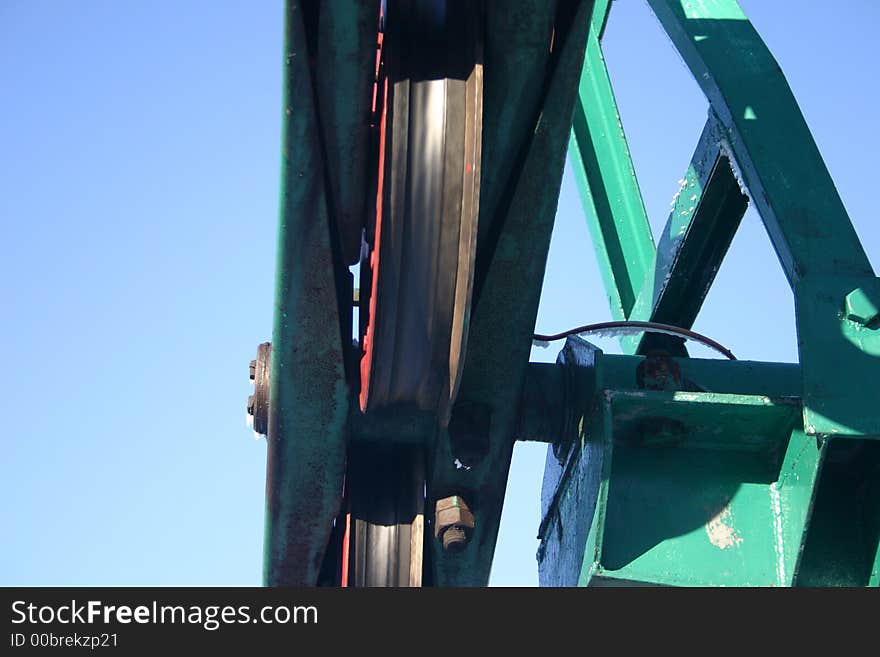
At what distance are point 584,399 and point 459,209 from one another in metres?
0.81

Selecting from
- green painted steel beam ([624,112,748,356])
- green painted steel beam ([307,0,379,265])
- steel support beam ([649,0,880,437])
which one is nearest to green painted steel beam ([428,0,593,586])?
green painted steel beam ([307,0,379,265])

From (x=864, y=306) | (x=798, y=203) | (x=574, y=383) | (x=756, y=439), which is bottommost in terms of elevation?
(x=756, y=439)

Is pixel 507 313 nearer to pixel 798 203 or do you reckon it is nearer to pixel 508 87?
pixel 508 87

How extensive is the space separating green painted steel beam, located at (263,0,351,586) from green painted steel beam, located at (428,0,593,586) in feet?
0.96

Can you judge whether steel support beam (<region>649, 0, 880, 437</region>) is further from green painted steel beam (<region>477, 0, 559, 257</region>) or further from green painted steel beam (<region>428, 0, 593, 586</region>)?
green painted steel beam (<region>477, 0, 559, 257</region>)

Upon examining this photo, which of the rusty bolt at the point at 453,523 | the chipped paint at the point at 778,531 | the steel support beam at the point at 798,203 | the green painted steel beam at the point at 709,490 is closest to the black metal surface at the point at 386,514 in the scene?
the rusty bolt at the point at 453,523

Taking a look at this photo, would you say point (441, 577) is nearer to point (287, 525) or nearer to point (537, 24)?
point (287, 525)

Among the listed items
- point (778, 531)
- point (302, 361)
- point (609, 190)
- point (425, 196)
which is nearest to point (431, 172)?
point (425, 196)

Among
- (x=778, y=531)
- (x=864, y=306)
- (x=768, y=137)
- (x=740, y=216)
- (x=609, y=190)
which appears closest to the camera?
(x=864, y=306)

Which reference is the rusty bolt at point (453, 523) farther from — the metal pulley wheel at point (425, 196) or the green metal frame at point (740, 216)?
the green metal frame at point (740, 216)

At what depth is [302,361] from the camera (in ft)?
10.8

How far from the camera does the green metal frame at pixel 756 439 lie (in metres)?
3.25

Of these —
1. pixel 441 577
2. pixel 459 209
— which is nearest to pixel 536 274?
pixel 459 209

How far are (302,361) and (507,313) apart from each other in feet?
1.61
